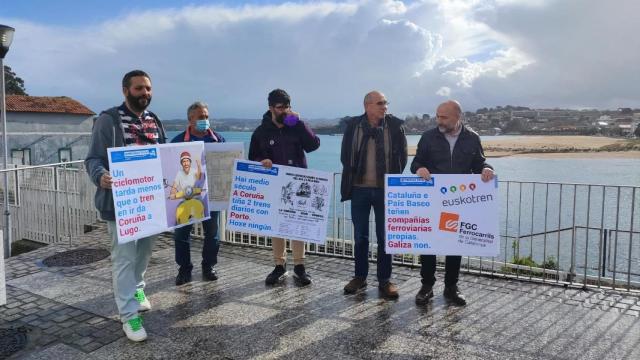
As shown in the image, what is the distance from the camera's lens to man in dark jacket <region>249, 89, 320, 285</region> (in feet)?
16.6

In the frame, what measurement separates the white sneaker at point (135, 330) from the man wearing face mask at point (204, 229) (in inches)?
58.0

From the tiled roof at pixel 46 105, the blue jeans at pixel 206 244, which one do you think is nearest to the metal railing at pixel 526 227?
the blue jeans at pixel 206 244

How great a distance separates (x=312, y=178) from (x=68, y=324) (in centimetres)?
285

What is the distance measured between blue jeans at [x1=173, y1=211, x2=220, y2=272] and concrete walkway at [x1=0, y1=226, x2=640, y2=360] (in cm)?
27

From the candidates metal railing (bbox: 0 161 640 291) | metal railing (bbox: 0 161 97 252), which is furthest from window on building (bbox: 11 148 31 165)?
metal railing (bbox: 0 161 97 252)

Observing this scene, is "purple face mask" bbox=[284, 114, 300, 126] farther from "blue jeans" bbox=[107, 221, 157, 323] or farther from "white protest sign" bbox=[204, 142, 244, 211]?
"blue jeans" bbox=[107, 221, 157, 323]

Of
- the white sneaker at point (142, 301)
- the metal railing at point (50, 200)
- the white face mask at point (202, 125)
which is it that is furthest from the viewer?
the metal railing at point (50, 200)

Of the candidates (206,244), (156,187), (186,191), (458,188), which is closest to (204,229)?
(206,244)

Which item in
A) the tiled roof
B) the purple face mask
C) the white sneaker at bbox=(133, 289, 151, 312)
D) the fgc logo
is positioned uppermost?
the tiled roof

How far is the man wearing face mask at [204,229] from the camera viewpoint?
205 inches

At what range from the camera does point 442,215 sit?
15.5 ft

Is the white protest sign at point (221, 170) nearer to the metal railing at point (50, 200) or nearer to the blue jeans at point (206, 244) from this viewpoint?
the blue jeans at point (206, 244)

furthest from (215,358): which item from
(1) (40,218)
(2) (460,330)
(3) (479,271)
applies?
(1) (40,218)

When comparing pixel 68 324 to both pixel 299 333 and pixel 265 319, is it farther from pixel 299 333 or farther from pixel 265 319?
pixel 299 333
